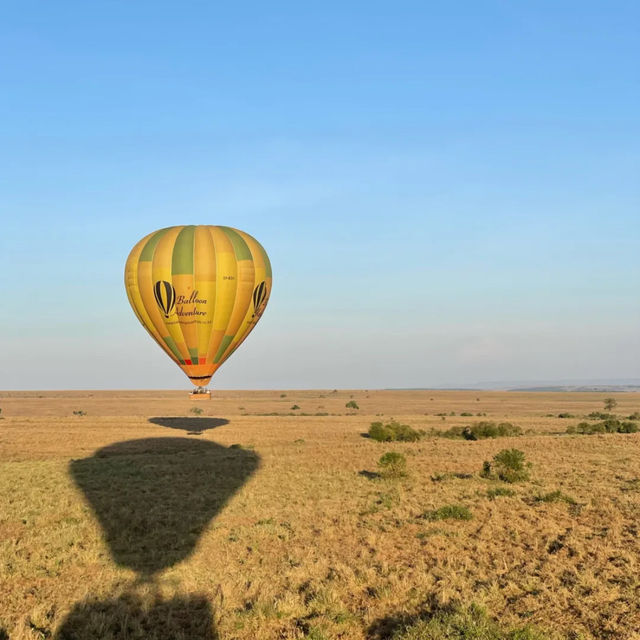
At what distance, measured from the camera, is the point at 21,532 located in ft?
58.1

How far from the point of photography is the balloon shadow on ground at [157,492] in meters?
16.4

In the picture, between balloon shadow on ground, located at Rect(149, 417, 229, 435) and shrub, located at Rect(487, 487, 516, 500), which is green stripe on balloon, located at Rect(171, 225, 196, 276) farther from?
balloon shadow on ground, located at Rect(149, 417, 229, 435)

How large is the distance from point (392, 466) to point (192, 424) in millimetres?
36258

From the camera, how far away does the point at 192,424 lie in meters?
59.0

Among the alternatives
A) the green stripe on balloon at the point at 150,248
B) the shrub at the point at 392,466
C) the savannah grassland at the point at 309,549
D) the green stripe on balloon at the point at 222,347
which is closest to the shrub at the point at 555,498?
the savannah grassland at the point at 309,549

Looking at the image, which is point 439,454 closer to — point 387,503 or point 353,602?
point 387,503

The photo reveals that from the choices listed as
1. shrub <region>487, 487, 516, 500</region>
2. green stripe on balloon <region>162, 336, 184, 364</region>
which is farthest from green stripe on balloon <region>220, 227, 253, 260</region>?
shrub <region>487, 487, 516, 500</region>

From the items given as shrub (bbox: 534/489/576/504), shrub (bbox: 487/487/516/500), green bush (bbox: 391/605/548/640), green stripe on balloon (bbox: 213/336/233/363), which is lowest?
shrub (bbox: 487/487/516/500)

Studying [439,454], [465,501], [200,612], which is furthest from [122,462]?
[200,612]

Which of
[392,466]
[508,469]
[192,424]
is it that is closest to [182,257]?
[392,466]

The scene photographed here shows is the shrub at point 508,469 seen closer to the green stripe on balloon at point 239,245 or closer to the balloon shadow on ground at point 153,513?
the balloon shadow on ground at point 153,513

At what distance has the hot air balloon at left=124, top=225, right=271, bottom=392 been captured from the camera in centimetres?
3198

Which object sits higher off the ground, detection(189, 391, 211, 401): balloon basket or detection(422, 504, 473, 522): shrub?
detection(189, 391, 211, 401): balloon basket

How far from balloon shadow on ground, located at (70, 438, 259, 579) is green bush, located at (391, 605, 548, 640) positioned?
22.3 ft
